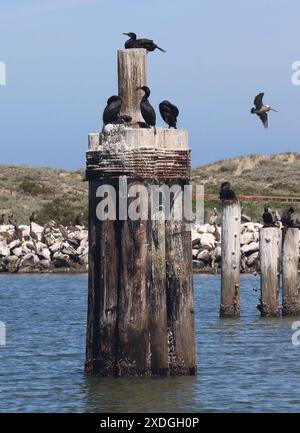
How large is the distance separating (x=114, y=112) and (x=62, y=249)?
26367 mm

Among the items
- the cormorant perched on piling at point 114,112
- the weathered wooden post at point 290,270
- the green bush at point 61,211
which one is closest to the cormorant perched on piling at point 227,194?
the weathered wooden post at point 290,270

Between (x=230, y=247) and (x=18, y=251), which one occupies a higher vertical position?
(x=18, y=251)

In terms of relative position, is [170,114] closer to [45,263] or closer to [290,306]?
[290,306]

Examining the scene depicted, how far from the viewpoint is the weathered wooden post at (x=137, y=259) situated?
17062mm

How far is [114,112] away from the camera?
17.5 meters

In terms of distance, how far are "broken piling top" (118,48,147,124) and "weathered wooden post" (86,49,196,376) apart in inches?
0.9

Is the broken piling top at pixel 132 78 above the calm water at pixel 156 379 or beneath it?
above

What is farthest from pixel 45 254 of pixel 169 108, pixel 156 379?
pixel 156 379

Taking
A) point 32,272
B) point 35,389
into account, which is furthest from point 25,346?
point 32,272

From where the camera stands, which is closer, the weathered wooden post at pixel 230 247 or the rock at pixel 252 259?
the weathered wooden post at pixel 230 247

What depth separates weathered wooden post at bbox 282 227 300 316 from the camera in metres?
26.3

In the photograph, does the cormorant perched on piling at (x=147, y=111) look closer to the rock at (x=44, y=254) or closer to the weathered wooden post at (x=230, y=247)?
the weathered wooden post at (x=230, y=247)

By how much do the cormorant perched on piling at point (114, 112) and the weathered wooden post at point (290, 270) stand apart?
9.24 m

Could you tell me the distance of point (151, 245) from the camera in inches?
677
